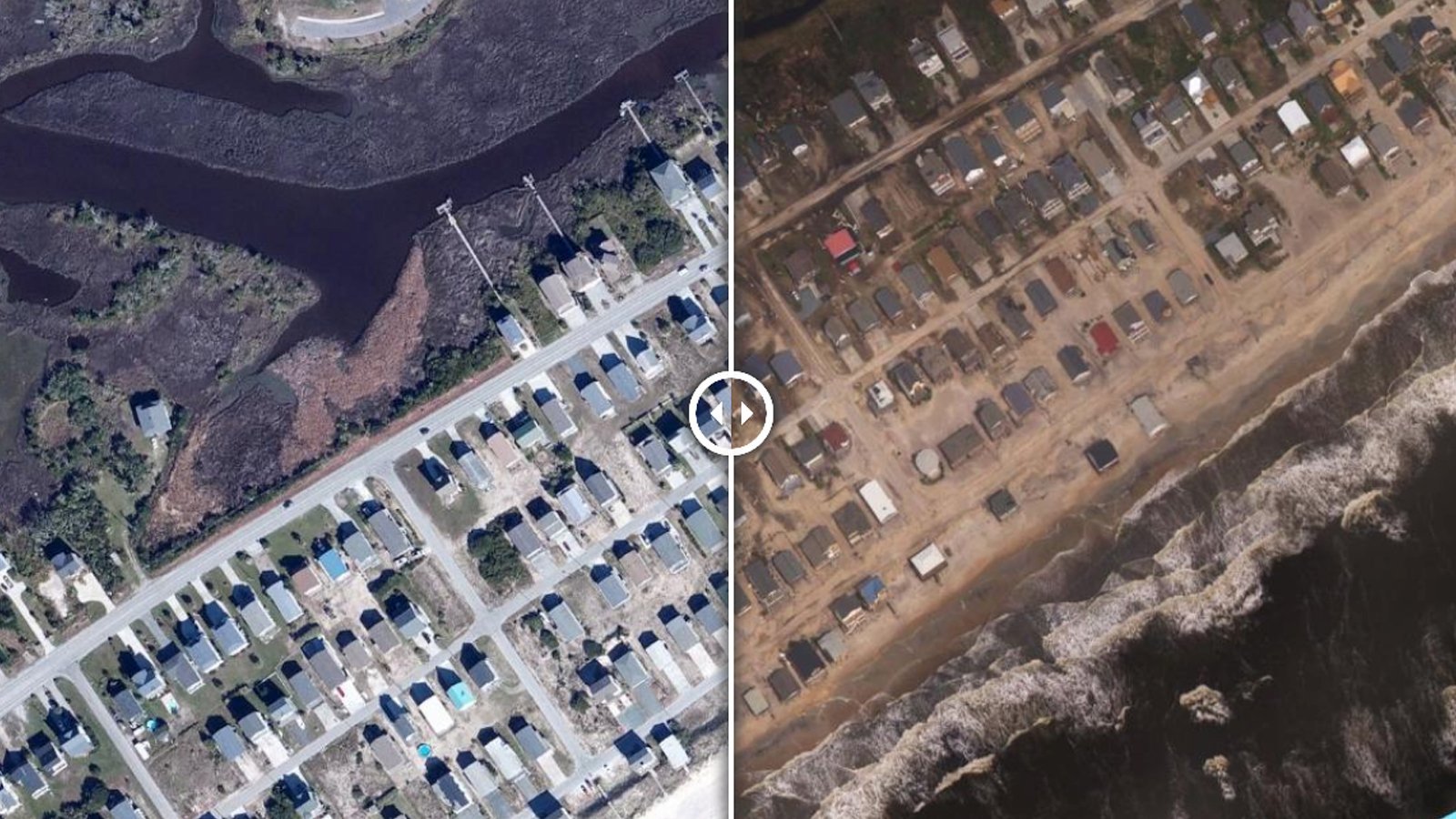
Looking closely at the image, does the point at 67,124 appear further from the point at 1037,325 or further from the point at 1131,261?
the point at 1131,261

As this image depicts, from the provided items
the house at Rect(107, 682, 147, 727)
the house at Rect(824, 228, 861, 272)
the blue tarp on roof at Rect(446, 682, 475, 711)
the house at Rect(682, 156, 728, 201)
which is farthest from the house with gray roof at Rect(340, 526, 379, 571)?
the house at Rect(824, 228, 861, 272)

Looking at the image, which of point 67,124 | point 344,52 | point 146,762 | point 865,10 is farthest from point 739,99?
point 146,762

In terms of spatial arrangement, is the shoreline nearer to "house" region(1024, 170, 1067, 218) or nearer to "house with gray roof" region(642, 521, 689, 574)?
"house with gray roof" region(642, 521, 689, 574)

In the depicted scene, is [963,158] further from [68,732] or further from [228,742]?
[68,732]

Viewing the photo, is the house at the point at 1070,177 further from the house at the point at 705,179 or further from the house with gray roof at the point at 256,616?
the house with gray roof at the point at 256,616

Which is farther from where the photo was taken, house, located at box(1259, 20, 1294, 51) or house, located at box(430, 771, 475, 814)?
house, located at box(430, 771, 475, 814)

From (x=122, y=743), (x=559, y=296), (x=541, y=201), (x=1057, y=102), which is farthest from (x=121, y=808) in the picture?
(x=1057, y=102)
